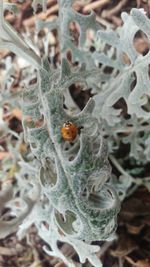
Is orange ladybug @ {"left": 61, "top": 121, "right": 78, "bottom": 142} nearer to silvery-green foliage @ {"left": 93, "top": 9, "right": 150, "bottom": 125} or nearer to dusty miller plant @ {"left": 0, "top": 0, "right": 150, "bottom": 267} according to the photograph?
dusty miller plant @ {"left": 0, "top": 0, "right": 150, "bottom": 267}

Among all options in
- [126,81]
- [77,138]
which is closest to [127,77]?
[126,81]

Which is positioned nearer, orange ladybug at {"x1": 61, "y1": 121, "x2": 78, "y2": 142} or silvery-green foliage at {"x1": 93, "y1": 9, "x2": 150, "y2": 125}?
orange ladybug at {"x1": 61, "y1": 121, "x2": 78, "y2": 142}

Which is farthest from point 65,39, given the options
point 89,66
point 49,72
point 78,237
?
point 78,237

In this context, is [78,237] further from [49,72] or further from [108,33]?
[108,33]

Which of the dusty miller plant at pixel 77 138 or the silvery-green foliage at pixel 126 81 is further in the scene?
the silvery-green foliage at pixel 126 81

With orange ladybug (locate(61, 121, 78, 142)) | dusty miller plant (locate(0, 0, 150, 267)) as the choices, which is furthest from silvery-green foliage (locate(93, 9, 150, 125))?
orange ladybug (locate(61, 121, 78, 142))

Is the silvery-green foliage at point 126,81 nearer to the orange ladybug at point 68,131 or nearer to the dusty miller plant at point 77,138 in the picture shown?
the dusty miller plant at point 77,138

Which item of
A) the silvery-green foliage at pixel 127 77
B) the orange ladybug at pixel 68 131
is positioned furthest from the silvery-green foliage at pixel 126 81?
the orange ladybug at pixel 68 131
